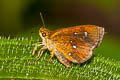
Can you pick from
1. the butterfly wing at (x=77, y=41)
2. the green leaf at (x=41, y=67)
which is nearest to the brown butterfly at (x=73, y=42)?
the butterfly wing at (x=77, y=41)

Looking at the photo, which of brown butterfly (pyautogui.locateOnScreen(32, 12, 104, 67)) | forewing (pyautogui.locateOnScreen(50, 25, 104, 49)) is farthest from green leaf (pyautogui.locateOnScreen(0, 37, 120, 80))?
forewing (pyautogui.locateOnScreen(50, 25, 104, 49))

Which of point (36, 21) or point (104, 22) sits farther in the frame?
point (104, 22)

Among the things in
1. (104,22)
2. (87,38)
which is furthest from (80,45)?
(104,22)

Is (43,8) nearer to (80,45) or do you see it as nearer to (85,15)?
(85,15)

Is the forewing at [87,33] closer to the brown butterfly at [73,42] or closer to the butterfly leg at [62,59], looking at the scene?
the brown butterfly at [73,42]

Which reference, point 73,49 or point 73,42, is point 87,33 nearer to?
point 73,42

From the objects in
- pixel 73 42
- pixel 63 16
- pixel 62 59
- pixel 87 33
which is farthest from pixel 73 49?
pixel 63 16

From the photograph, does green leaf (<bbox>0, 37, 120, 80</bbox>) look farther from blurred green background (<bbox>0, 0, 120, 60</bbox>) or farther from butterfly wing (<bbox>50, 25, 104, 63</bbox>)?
blurred green background (<bbox>0, 0, 120, 60</bbox>)
